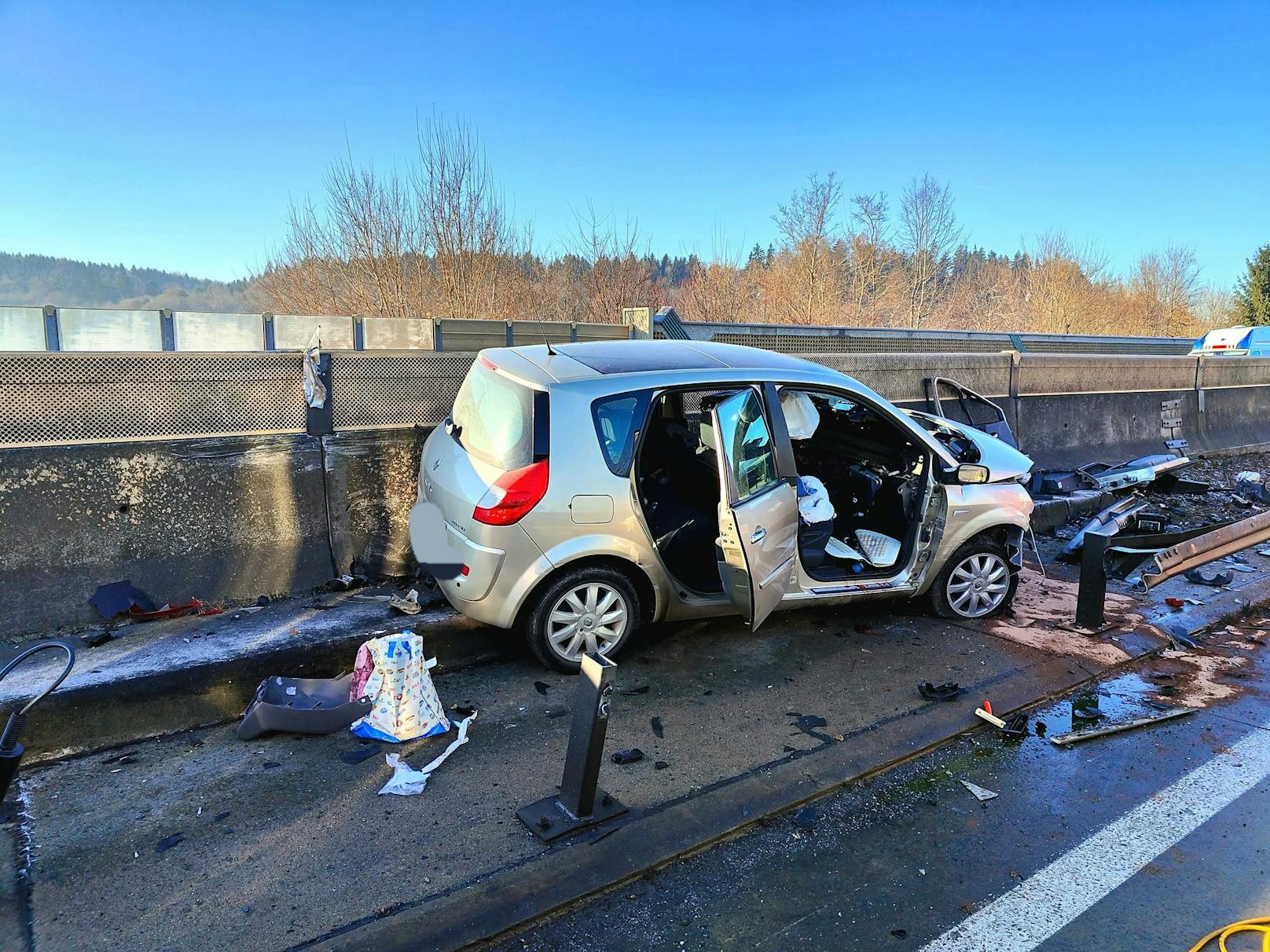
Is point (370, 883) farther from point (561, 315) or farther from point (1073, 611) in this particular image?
point (561, 315)

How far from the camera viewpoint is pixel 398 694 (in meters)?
4.02

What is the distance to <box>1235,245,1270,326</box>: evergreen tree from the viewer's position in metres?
42.3

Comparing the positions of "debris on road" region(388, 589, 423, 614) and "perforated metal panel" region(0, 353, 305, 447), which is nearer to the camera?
"perforated metal panel" region(0, 353, 305, 447)

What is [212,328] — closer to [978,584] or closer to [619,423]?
[619,423]

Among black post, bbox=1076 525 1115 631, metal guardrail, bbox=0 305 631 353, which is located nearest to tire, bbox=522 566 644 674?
black post, bbox=1076 525 1115 631

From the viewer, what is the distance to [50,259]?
52.4m

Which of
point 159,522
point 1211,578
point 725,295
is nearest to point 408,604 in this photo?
point 159,522

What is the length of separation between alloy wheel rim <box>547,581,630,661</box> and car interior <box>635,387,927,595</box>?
406 mm

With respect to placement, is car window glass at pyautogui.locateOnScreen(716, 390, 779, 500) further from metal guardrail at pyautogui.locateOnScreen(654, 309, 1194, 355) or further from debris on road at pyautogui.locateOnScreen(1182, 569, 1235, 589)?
debris on road at pyautogui.locateOnScreen(1182, 569, 1235, 589)

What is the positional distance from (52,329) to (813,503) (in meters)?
14.7

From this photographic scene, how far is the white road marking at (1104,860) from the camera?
282cm

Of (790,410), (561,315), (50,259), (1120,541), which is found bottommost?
(1120,541)

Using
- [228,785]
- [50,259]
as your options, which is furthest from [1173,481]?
[50,259]

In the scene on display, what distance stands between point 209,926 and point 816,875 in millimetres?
2124
